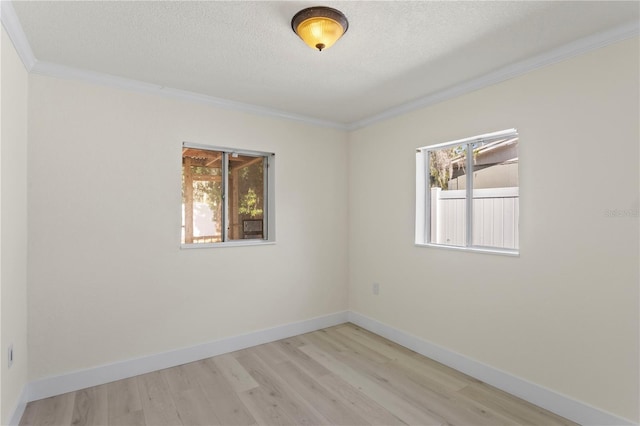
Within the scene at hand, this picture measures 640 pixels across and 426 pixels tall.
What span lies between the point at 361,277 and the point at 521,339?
6.06ft

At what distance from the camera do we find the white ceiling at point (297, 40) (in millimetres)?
1824

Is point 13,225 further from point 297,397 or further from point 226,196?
point 297,397

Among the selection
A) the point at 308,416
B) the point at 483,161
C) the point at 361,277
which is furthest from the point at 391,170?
the point at 308,416

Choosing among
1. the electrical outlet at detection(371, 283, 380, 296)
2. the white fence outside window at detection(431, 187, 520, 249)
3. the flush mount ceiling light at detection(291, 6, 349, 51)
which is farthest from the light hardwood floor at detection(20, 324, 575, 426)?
the flush mount ceiling light at detection(291, 6, 349, 51)

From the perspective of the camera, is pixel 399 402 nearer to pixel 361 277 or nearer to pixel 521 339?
pixel 521 339

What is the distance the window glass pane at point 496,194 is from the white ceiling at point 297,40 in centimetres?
64

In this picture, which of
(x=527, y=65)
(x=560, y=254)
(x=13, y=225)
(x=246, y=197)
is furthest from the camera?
(x=246, y=197)

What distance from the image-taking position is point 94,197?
266 centimetres

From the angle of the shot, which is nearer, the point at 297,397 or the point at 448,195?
the point at 297,397

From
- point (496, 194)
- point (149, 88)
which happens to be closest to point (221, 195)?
point (149, 88)

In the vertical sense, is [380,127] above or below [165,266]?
above

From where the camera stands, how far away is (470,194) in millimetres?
2990

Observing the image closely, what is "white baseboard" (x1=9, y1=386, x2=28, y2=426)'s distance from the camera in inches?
82.0

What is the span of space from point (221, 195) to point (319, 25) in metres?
2.04
